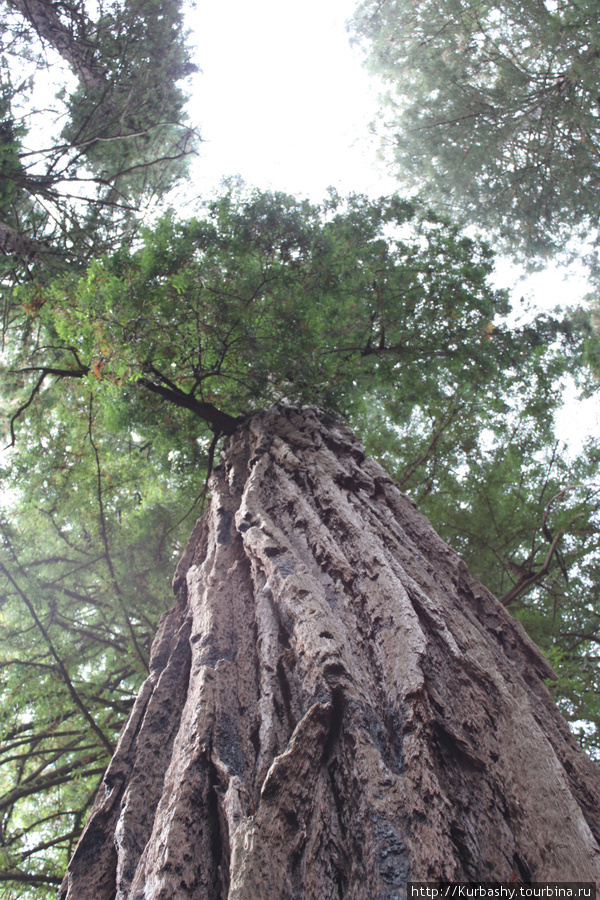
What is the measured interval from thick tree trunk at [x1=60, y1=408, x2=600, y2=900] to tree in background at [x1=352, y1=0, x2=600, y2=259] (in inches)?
372

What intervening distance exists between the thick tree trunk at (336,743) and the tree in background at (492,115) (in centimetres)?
946

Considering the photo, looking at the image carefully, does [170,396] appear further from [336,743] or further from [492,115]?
[492,115]

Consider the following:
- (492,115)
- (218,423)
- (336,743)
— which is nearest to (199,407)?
(218,423)

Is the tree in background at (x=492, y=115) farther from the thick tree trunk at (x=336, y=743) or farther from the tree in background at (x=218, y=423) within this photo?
the thick tree trunk at (x=336, y=743)

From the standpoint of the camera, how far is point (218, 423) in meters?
3.96

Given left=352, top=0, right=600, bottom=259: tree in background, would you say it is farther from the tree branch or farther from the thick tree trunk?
the thick tree trunk

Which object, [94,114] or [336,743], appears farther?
[94,114]

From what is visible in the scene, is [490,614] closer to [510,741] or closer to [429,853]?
[510,741]

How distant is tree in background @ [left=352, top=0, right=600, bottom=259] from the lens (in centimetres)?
873

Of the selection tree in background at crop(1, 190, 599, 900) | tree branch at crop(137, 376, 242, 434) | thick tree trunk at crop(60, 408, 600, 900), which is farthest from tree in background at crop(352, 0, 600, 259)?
thick tree trunk at crop(60, 408, 600, 900)

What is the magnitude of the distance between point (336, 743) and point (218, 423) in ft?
9.31

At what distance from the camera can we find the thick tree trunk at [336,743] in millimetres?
1216

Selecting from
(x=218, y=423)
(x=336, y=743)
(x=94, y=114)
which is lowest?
(x=336, y=743)

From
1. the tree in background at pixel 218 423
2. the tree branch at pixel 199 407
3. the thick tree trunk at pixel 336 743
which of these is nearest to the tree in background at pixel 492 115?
the tree in background at pixel 218 423
